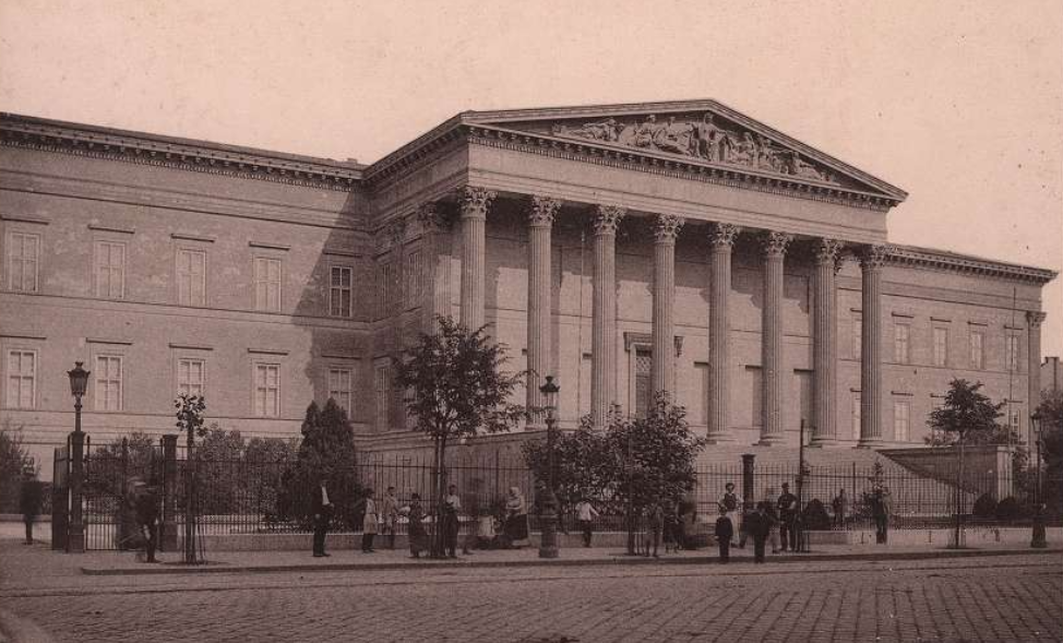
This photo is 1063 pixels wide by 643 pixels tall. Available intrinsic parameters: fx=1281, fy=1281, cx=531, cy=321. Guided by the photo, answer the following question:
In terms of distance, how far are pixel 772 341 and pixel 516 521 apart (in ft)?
72.1

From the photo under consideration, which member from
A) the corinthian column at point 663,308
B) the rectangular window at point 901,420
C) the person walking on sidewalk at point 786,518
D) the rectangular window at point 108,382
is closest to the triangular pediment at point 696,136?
the corinthian column at point 663,308

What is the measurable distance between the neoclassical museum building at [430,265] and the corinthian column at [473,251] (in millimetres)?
79

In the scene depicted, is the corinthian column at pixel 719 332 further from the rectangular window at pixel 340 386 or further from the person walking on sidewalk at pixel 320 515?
the person walking on sidewalk at pixel 320 515

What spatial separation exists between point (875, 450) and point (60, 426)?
1179 inches

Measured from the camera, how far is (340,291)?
49.2 m

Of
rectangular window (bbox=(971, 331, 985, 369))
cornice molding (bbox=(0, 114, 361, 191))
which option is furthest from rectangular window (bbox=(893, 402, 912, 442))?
cornice molding (bbox=(0, 114, 361, 191))

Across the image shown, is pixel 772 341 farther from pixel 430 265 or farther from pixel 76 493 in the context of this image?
pixel 76 493

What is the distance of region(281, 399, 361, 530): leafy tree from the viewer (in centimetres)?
3036

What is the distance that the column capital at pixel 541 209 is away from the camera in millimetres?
43938

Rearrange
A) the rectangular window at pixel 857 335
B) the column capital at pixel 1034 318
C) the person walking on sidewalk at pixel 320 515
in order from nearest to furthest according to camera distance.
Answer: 1. the person walking on sidewalk at pixel 320 515
2. the rectangular window at pixel 857 335
3. the column capital at pixel 1034 318

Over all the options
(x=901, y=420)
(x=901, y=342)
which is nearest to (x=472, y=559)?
(x=901, y=420)

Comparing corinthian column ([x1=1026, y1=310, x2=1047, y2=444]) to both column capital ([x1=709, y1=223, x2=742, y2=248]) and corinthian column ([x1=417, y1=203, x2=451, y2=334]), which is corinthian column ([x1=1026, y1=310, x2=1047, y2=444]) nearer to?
column capital ([x1=709, y1=223, x2=742, y2=248])

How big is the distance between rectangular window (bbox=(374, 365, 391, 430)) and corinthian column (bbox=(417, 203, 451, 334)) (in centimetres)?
426

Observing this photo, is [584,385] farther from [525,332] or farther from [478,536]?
[478,536]
